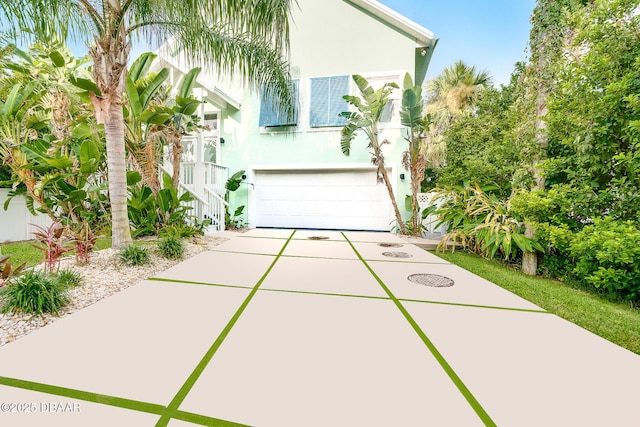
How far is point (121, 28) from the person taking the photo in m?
3.71

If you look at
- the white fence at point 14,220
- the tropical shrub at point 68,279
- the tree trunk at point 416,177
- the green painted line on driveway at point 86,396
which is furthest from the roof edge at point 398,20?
the white fence at point 14,220

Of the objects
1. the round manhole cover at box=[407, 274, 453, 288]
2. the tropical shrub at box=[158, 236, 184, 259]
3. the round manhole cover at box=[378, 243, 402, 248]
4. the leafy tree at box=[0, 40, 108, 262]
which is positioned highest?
the leafy tree at box=[0, 40, 108, 262]

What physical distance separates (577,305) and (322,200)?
6.81 metres

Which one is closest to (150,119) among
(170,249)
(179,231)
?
(179,231)

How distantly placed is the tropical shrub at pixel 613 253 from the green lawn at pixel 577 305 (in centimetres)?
27

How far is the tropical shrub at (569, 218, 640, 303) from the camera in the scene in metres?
2.94

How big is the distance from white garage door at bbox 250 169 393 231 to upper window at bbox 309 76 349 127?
1674 millimetres

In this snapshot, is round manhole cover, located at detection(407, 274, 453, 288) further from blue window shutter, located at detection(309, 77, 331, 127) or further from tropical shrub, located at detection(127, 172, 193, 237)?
blue window shutter, located at detection(309, 77, 331, 127)

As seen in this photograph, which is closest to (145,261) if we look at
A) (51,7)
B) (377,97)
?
(51,7)

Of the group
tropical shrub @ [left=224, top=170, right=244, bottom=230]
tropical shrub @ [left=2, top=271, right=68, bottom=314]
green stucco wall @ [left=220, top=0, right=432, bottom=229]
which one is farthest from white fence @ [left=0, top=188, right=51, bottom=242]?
tropical shrub @ [left=2, top=271, right=68, bottom=314]

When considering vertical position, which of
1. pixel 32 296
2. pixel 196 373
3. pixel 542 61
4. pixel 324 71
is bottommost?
pixel 196 373

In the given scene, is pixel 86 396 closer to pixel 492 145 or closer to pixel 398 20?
pixel 492 145

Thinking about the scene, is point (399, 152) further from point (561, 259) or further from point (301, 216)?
point (561, 259)

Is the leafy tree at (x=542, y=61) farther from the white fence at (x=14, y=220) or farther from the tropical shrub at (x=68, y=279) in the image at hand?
the white fence at (x=14, y=220)
